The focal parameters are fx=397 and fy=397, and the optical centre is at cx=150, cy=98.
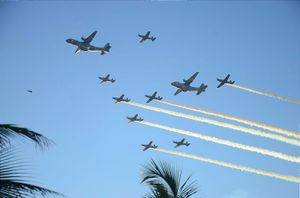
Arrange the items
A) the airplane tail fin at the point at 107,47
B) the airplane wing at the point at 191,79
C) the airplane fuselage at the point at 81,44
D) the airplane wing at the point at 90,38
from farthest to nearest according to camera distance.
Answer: the airplane tail fin at the point at 107,47
the airplane wing at the point at 191,79
the airplane fuselage at the point at 81,44
the airplane wing at the point at 90,38

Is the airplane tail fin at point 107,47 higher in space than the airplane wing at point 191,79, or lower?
higher

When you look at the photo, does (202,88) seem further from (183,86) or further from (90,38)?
(90,38)

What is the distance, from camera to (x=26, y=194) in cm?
563

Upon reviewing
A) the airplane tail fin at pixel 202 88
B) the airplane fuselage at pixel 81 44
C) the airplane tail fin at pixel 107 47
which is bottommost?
the airplane tail fin at pixel 202 88

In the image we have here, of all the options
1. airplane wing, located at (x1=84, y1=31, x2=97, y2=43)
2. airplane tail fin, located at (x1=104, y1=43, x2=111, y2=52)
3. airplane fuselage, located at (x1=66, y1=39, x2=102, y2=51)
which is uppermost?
airplane tail fin, located at (x1=104, y1=43, x2=111, y2=52)

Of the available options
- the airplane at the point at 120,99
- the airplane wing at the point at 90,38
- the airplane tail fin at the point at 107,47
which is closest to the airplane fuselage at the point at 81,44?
the airplane wing at the point at 90,38

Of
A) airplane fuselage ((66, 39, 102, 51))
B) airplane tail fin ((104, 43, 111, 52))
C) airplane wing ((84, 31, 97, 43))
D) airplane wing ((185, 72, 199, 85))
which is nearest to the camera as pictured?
airplane wing ((84, 31, 97, 43))

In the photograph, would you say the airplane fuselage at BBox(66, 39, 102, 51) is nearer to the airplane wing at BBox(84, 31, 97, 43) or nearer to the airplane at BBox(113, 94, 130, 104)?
the airplane wing at BBox(84, 31, 97, 43)

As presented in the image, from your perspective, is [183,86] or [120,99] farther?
[120,99]

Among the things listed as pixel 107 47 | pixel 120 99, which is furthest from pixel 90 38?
→ pixel 120 99

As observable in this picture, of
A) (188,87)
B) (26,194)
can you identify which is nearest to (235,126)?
(188,87)

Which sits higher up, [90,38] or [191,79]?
[90,38]

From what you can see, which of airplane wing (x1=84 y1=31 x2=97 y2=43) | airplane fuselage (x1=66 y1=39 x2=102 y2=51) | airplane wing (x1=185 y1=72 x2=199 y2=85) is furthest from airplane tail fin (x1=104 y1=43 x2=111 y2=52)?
airplane wing (x1=185 y1=72 x2=199 y2=85)

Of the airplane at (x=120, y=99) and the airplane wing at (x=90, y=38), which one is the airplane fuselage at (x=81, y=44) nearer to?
the airplane wing at (x=90, y=38)
